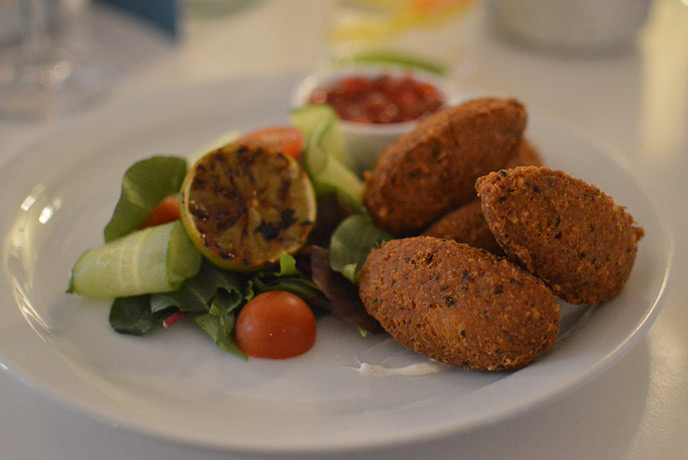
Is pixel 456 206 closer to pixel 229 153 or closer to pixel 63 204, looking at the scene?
pixel 229 153

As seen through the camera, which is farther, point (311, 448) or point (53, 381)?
point (53, 381)

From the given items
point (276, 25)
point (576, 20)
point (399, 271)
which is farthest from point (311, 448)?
point (276, 25)

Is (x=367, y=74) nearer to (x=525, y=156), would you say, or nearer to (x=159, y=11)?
(x=525, y=156)

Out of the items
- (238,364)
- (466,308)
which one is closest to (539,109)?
(466,308)

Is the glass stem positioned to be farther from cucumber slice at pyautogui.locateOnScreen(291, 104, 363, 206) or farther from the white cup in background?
the white cup in background

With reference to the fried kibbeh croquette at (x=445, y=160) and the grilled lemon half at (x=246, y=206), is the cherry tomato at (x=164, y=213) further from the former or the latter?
the fried kibbeh croquette at (x=445, y=160)


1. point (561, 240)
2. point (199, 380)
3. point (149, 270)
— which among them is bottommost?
point (199, 380)
